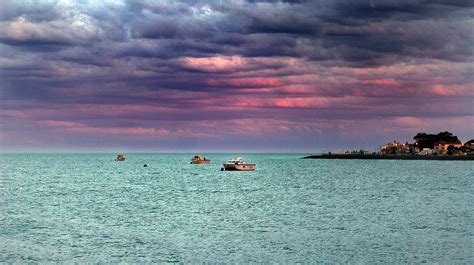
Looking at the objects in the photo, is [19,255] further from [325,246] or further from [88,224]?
[325,246]

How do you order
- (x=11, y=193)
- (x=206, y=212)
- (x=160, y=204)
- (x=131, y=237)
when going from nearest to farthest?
1. (x=131, y=237)
2. (x=206, y=212)
3. (x=160, y=204)
4. (x=11, y=193)

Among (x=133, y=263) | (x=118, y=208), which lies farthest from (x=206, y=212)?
(x=133, y=263)

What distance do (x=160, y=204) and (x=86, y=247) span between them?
3804 centimetres

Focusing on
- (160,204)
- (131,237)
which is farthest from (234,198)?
(131,237)

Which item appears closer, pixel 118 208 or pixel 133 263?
pixel 133 263

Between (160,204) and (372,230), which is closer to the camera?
(372,230)

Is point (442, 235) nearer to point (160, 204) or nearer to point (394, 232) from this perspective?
point (394, 232)

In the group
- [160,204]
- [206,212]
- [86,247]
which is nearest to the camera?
[86,247]

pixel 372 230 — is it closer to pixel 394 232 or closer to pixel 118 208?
pixel 394 232

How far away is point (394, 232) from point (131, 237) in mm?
25486

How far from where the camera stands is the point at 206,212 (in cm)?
7706

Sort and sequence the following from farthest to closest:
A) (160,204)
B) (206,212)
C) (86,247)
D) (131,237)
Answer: (160,204) → (206,212) → (131,237) → (86,247)

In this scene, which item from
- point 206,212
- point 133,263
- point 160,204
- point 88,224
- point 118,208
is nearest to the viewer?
point 133,263

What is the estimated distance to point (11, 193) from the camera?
363 ft
